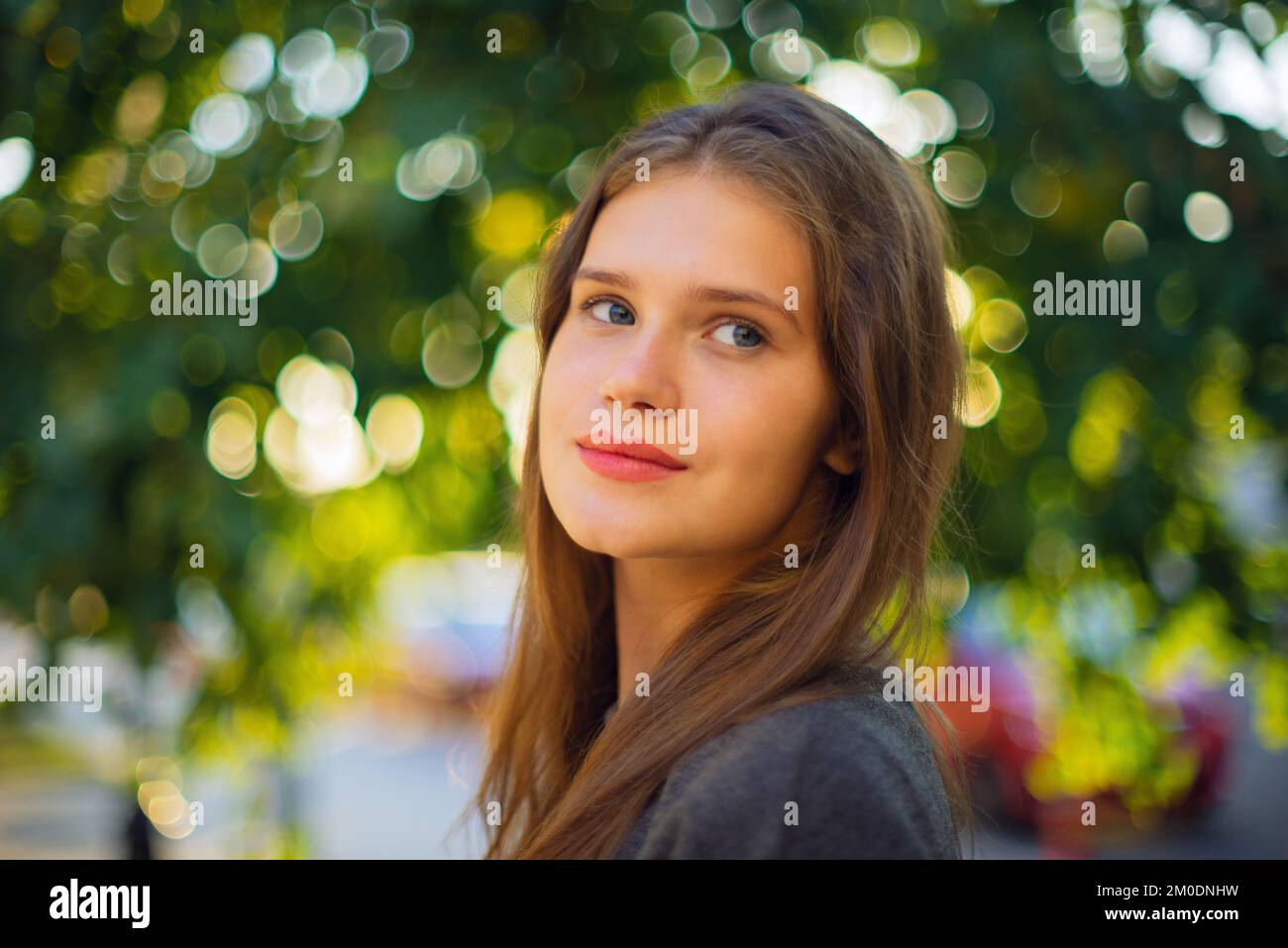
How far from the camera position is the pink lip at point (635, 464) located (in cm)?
137

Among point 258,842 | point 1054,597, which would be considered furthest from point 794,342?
A: point 258,842

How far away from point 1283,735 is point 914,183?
148 cm

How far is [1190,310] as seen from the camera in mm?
2133

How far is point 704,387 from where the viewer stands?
1371mm

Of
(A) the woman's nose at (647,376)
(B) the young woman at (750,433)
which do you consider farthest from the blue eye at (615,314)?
(A) the woman's nose at (647,376)

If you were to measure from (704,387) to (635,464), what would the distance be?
0.43ft

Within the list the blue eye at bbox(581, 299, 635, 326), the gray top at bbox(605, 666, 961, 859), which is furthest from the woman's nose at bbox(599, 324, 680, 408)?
the gray top at bbox(605, 666, 961, 859)

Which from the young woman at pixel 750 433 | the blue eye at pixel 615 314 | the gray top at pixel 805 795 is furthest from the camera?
the blue eye at pixel 615 314

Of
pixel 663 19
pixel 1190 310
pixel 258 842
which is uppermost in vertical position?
pixel 663 19

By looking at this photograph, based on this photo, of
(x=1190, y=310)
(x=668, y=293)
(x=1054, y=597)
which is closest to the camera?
(x=668, y=293)

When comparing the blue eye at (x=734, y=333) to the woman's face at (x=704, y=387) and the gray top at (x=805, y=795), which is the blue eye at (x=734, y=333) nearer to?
the woman's face at (x=704, y=387)
